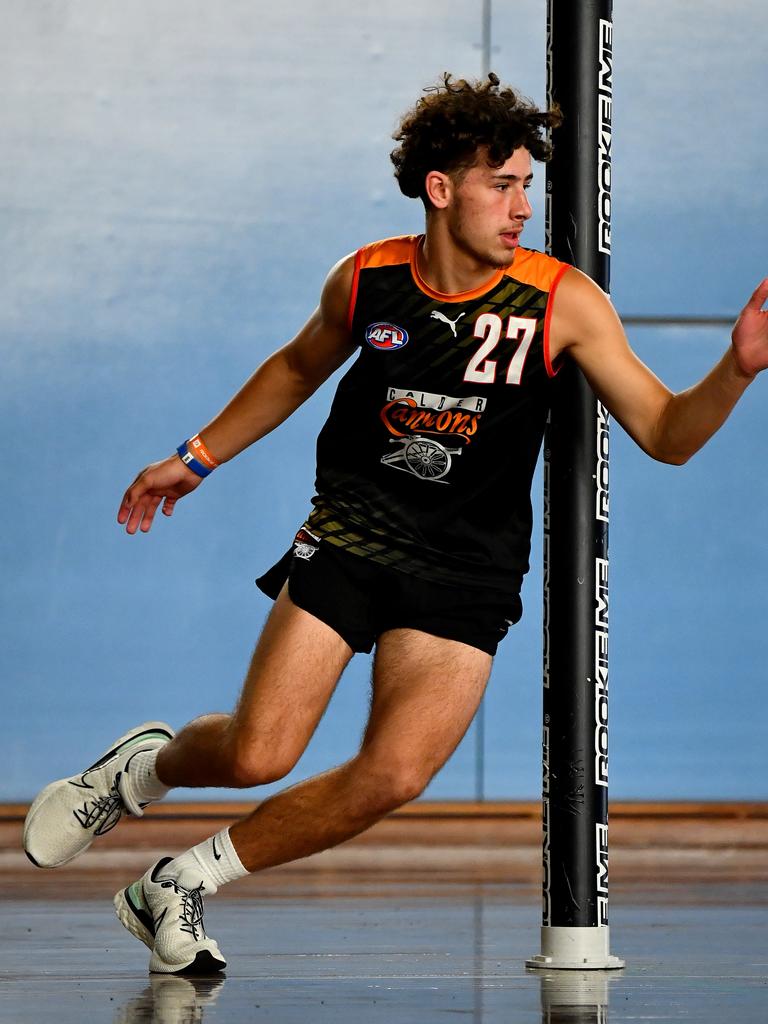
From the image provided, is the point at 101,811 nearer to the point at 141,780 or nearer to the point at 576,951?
the point at 141,780

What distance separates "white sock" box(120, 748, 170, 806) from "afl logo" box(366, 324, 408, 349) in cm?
86

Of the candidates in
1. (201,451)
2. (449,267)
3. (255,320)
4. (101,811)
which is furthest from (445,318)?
(255,320)

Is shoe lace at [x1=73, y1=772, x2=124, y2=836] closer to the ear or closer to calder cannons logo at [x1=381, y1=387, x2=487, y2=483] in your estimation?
calder cannons logo at [x1=381, y1=387, x2=487, y2=483]

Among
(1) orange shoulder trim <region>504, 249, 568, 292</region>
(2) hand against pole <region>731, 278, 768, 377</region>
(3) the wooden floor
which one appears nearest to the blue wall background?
(3) the wooden floor

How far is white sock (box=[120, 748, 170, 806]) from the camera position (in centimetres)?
283

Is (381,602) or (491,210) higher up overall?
(491,210)

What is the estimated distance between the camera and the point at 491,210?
2547 mm

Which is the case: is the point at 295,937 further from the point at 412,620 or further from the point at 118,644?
the point at 118,644

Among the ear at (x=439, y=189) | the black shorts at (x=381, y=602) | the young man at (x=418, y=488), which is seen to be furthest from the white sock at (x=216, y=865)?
the ear at (x=439, y=189)

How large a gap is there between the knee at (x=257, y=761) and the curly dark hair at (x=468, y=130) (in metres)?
0.97

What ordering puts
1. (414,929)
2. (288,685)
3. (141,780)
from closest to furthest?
(288,685)
(141,780)
(414,929)

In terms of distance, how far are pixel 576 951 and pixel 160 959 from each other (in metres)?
0.68

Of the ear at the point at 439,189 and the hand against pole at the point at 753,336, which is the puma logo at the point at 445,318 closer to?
the ear at the point at 439,189

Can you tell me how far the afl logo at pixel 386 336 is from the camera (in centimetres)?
259
